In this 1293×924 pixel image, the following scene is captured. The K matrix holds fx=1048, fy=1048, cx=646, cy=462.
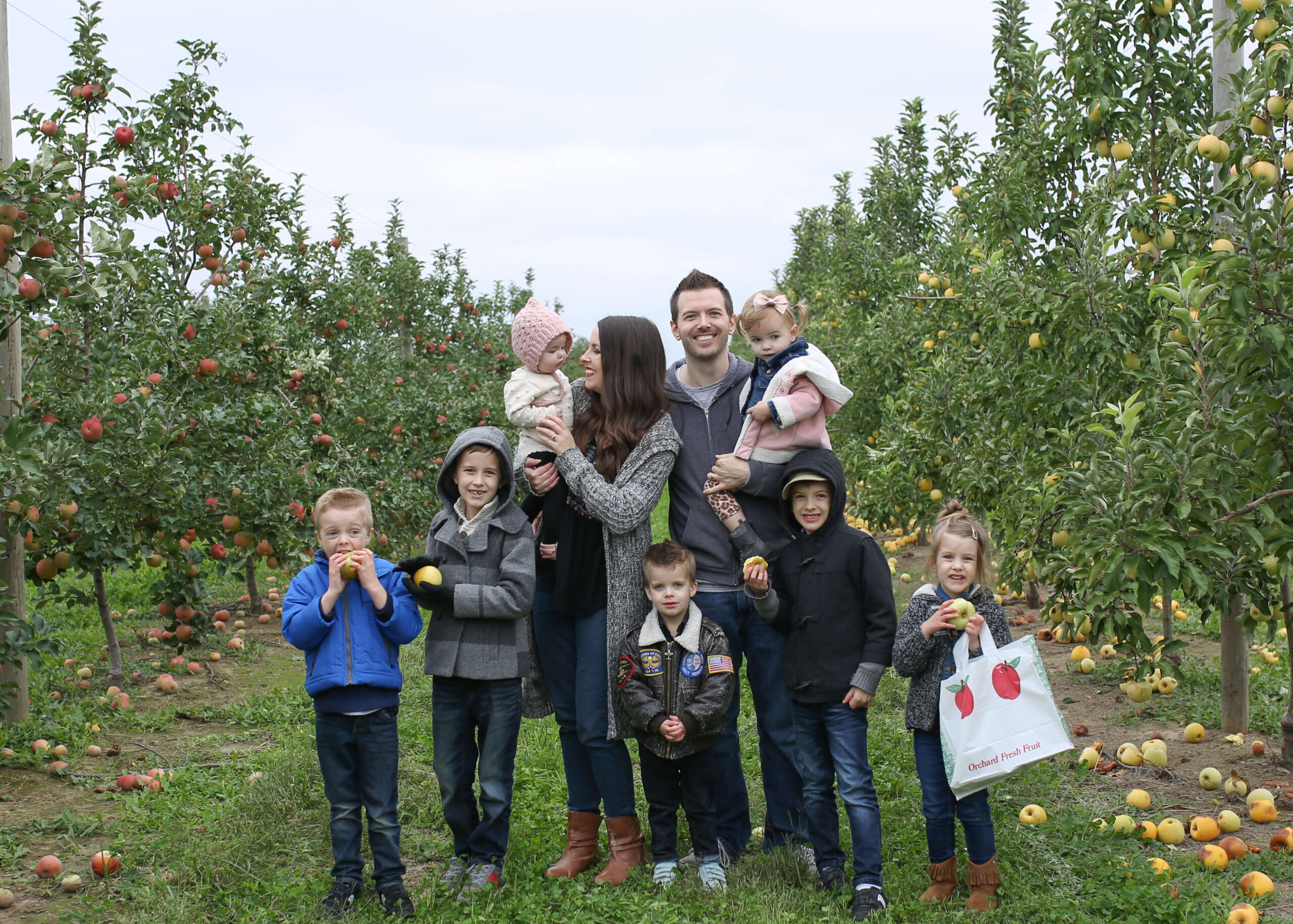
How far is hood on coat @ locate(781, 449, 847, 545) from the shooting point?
10.8 feet

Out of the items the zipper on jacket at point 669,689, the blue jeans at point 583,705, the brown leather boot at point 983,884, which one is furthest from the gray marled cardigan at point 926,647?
the blue jeans at point 583,705

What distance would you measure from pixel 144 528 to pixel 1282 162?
544 cm

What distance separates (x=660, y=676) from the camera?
3.33 m

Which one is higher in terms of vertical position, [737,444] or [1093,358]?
[1093,358]

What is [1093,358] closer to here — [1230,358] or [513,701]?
[1230,358]

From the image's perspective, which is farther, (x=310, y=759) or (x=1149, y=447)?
(x=310, y=759)

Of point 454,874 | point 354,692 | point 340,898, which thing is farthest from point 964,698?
point 340,898

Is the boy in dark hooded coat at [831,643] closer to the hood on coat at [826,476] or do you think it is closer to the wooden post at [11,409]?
the hood on coat at [826,476]

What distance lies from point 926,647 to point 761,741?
2.21 feet

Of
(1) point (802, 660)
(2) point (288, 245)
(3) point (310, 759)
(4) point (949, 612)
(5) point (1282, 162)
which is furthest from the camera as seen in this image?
(2) point (288, 245)

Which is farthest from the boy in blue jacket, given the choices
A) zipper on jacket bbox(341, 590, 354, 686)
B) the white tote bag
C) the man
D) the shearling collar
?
the white tote bag

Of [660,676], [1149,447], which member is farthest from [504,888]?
[1149,447]

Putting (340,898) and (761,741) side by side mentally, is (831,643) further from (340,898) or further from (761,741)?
(340,898)

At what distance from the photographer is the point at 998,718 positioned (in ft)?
9.79
